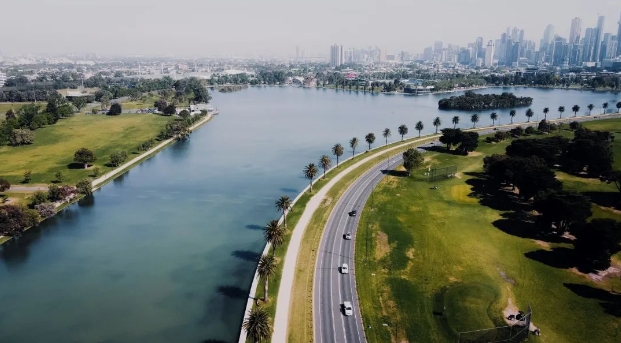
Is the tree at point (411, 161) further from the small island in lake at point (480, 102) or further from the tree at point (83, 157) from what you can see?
the small island in lake at point (480, 102)

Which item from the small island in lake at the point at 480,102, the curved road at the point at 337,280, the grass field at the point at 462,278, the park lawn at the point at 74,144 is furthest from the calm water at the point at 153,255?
the small island in lake at the point at 480,102

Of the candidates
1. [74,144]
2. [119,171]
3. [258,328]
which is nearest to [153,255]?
[258,328]

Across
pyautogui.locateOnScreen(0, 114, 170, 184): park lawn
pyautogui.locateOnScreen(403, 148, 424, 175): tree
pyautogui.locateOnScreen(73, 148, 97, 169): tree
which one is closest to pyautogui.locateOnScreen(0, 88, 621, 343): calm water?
pyautogui.locateOnScreen(73, 148, 97, 169): tree

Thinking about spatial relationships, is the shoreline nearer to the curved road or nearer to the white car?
the curved road

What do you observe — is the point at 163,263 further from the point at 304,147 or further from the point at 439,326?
the point at 304,147

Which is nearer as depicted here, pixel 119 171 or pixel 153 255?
pixel 153 255

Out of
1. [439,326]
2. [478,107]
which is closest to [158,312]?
[439,326]

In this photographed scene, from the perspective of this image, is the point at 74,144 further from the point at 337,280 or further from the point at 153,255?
the point at 337,280
